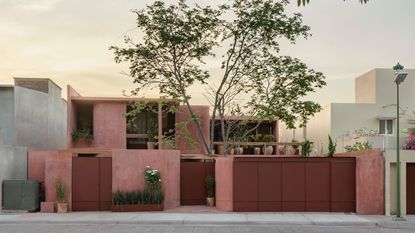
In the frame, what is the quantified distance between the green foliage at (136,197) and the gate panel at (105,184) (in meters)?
0.67

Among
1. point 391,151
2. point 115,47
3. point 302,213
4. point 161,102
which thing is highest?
point 115,47

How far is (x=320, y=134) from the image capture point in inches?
1998

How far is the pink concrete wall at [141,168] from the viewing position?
2870cm

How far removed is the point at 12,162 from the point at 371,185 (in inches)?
612

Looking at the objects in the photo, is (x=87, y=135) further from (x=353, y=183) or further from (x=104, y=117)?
(x=353, y=183)

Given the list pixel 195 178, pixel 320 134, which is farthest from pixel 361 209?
pixel 320 134

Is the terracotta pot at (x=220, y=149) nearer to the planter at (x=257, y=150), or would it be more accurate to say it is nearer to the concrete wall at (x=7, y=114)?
the planter at (x=257, y=150)

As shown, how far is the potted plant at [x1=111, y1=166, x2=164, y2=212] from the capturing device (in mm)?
28109

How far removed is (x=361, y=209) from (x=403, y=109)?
2129 cm

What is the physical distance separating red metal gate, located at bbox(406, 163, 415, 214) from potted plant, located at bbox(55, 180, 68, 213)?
14.2 meters

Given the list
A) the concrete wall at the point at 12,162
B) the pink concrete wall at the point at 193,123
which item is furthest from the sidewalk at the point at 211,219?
the pink concrete wall at the point at 193,123

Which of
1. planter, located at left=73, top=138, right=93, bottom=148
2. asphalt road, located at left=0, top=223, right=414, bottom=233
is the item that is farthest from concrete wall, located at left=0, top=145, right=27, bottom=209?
planter, located at left=73, top=138, right=93, bottom=148

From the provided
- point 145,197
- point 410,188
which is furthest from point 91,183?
point 410,188

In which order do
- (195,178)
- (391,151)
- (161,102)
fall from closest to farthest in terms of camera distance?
(391,151), (195,178), (161,102)
